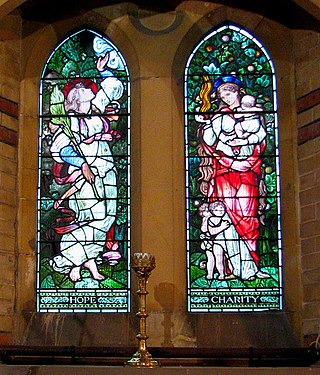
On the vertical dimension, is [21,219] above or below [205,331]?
above

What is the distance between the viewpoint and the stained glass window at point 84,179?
28.4 ft

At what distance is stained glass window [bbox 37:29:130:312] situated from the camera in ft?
28.4

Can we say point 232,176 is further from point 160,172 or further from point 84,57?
point 84,57

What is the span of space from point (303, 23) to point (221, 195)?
1.84m

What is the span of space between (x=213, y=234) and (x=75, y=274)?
1.35 m

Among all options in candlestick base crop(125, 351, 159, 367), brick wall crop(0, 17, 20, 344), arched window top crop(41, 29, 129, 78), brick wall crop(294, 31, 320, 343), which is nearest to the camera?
candlestick base crop(125, 351, 159, 367)

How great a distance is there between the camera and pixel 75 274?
8.69 meters

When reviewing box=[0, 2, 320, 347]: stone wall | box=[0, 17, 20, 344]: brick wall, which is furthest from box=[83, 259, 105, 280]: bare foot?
box=[0, 17, 20, 344]: brick wall

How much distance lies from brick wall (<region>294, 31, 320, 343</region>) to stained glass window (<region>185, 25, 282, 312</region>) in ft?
0.95

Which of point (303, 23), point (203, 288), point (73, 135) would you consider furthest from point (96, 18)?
point (203, 288)

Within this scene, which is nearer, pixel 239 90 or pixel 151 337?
pixel 151 337

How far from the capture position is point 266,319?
8.40m

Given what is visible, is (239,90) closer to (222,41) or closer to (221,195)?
(222,41)

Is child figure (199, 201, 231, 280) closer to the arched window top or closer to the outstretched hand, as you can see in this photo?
the outstretched hand
